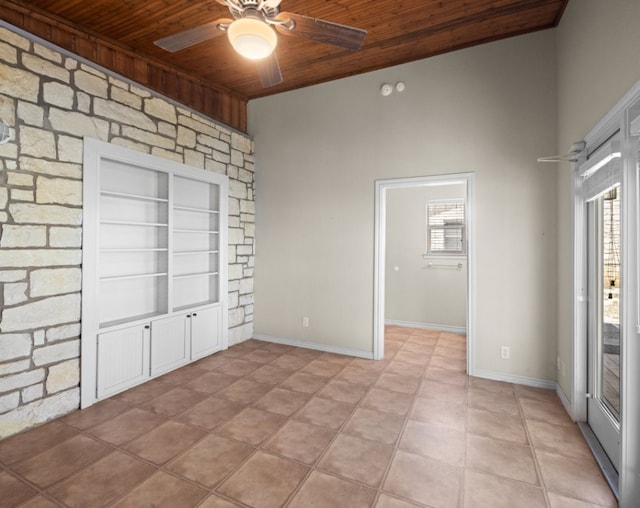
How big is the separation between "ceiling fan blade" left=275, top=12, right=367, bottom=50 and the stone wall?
6.01 ft

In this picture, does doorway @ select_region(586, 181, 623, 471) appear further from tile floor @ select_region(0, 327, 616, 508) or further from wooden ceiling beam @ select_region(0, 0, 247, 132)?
wooden ceiling beam @ select_region(0, 0, 247, 132)

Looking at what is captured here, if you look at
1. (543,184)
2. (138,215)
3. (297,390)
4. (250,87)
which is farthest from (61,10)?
(543,184)

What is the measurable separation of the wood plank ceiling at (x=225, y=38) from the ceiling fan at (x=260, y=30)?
942 millimetres

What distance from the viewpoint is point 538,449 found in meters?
2.24

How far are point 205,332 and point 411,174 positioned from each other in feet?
9.66

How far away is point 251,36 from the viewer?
178 cm

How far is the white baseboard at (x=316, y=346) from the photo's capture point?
406cm

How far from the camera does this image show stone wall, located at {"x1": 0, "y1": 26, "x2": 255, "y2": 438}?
237cm

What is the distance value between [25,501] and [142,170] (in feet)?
8.88

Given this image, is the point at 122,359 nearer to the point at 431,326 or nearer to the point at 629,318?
the point at 629,318

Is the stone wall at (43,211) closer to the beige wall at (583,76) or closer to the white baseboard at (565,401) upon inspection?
the beige wall at (583,76)

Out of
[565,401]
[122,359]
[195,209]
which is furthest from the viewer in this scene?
[195,209]

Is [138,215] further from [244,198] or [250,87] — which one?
[250,87]

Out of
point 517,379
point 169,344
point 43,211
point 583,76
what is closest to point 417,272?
point 517,379
